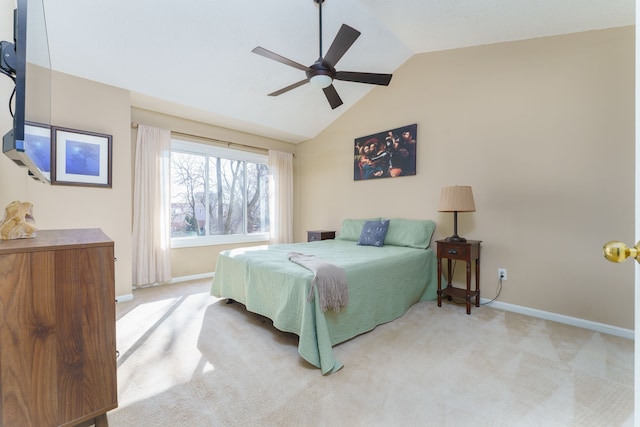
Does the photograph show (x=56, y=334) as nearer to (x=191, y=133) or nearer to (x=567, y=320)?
(x=567, y=320)

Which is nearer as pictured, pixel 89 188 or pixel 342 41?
pixel 342 41

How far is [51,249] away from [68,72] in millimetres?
2976

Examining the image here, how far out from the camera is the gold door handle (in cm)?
53

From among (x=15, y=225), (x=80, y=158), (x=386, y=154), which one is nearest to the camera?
(x=15, y=225)

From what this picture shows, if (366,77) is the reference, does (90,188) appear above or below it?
below

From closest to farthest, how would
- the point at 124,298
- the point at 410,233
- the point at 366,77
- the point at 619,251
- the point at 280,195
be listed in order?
the point at 619,251 < the point at 366,77 < the point at 124,298 < the point at 410,233 < the point at 280,195

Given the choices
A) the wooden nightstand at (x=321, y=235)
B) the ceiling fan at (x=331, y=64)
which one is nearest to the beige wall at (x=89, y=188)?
the ceiling fan at (x=331, y=64)

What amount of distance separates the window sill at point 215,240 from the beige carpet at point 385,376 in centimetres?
158

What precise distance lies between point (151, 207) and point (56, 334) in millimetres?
3128

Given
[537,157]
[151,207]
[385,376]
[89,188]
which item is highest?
[537,157]

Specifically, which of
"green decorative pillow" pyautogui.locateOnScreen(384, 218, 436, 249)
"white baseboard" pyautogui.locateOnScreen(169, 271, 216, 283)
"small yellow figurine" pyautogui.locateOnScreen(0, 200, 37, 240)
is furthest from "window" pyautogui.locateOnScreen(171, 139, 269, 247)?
"small yellow figurine" pyautogui.locateOnScreen(0, 200, 37, 240)

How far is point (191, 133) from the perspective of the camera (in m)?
4.05

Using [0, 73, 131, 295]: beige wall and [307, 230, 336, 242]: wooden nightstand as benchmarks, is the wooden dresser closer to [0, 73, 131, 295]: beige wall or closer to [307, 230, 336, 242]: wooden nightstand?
[0, 73, 131, 295]: beige wall

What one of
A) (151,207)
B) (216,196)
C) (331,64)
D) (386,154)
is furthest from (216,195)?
(331,64)
